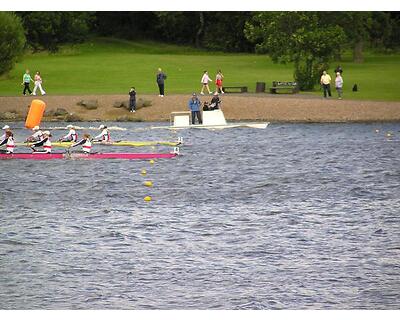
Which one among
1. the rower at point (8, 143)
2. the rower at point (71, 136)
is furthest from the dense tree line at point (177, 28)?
the rower at point (8, 143)

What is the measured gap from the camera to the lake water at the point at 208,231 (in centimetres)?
Result: 2745

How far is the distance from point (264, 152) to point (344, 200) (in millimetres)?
14985

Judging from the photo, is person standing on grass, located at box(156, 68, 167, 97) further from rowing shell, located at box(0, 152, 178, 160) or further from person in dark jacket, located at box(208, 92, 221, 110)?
rowing shell, located at box(0, 152, 178, 160)

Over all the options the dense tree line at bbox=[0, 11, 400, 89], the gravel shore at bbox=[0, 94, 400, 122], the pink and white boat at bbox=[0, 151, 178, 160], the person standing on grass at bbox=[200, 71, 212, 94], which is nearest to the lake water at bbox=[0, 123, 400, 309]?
the pink and white boat at bbox=[0, 151, 178, 160]

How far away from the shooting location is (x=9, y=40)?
77125 mm

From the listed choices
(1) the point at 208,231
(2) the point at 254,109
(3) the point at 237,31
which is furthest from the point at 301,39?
(1) the point at 208,231

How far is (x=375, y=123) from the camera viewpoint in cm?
6900

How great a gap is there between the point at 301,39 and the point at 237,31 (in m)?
29.7

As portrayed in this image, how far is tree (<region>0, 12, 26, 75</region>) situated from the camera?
251ft

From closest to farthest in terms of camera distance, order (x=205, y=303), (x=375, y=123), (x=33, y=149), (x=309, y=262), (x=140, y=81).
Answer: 1. (x=205, y=303)
2. (x=309, y=262)
3. (x=33, y=149)
4. (x=375, y=123)
5. (x=140, y=81)

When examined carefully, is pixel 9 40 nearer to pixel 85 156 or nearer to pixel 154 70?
pixel 154 70

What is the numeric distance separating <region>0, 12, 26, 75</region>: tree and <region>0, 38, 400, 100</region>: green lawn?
90.4 inches

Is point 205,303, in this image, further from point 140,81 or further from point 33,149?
point 140,81
